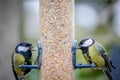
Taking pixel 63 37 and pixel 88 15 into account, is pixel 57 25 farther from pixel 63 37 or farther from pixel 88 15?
pixel 88 15

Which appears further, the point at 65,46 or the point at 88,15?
the point at 88,15

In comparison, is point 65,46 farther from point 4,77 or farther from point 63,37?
point 4,77

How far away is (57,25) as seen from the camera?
442 inches

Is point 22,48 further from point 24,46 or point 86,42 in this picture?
point 86,42

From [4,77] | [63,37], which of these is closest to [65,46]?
[63,37]

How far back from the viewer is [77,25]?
39.3 feet

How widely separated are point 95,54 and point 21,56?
37cm

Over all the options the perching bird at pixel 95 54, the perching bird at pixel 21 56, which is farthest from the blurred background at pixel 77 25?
the perching bird at pixel 21 56

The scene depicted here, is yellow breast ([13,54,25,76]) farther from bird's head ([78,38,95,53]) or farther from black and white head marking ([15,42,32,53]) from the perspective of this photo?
bird's head ([78,38,95,53])

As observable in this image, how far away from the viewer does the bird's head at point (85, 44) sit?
11.2 meters

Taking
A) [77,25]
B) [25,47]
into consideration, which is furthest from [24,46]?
[77,25]

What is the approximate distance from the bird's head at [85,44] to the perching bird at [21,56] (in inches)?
9.6

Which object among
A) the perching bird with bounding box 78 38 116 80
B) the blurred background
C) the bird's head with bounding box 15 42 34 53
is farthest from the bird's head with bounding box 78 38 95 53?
the blurred background

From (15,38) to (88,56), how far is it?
82 centimetres
